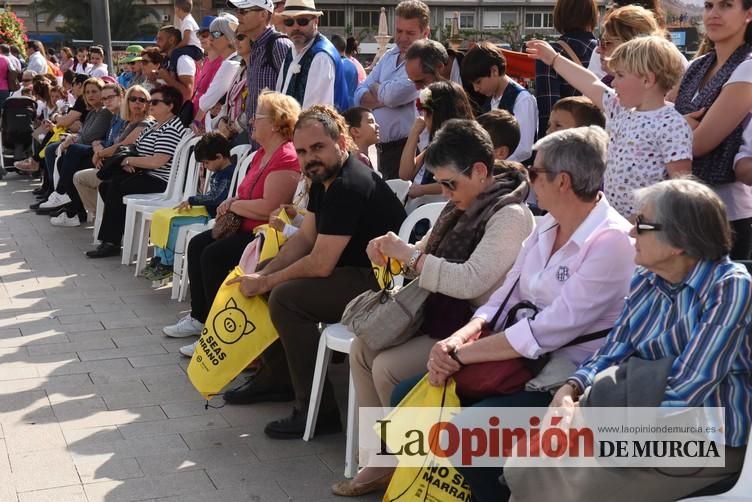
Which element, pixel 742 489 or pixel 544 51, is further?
pixel 544 51

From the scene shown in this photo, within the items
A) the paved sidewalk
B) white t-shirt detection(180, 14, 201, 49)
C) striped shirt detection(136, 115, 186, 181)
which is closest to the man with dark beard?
the paved sidewalk

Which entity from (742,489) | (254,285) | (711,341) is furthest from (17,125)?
(742,489)

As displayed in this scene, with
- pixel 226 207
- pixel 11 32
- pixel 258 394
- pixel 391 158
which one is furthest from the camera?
pixel 11 32

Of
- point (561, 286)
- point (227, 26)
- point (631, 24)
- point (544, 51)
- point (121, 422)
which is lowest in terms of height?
point (121, 422)

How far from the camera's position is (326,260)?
4082 millimetres

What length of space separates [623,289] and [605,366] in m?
0.31

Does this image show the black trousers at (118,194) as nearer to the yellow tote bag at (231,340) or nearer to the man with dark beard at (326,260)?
the yellow tote bag at (231,340)

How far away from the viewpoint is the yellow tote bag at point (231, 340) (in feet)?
14.0

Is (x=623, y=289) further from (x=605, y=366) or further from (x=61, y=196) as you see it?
(x=61, y=196)

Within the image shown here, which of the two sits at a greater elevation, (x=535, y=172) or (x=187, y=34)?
(x=187, y=34)

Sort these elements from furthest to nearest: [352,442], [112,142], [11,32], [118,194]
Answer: [11,32] < [112,142] < [118,194] < [352,442]

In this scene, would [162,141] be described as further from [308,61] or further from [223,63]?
[308,61]

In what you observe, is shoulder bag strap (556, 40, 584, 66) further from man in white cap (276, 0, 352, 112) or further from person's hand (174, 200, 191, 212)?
person's hand (174, 200, 191, 212)

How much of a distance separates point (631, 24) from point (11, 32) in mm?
15762
